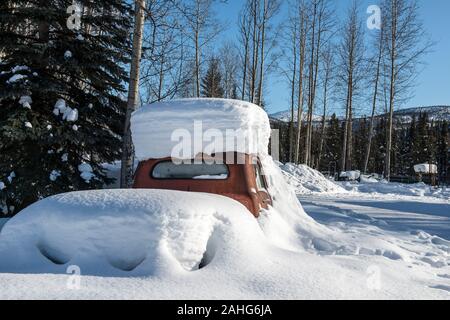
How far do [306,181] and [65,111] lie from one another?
11.8 m

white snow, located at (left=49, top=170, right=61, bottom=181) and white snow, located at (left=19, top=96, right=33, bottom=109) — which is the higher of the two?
white snow, located at (left=19, top=96, right=33, bottom=109)

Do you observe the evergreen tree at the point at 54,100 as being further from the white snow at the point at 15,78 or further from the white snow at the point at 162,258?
the white snow at the point at 162,258

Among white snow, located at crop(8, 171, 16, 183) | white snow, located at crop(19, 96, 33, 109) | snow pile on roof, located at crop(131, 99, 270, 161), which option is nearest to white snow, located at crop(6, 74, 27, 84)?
white snow, located at crop(19, 96, 33, 109)

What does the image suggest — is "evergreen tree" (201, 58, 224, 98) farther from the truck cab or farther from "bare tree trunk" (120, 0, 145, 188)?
the truck cab

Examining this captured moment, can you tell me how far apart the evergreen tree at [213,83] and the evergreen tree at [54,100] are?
78.6ft

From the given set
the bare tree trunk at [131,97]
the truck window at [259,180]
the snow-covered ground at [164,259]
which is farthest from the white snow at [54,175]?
the snow-covered ground at [164,259]

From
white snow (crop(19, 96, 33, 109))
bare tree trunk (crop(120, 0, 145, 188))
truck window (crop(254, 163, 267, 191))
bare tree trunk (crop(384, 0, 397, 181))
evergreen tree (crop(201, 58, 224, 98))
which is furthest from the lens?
evergreen tree (crop(201, 58, 224, 98))

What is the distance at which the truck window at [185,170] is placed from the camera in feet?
12.9

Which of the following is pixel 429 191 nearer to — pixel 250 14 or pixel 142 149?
pixel 250 14

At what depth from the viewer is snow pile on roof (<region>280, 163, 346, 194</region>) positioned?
15.4 metres

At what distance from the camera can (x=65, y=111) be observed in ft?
22.5

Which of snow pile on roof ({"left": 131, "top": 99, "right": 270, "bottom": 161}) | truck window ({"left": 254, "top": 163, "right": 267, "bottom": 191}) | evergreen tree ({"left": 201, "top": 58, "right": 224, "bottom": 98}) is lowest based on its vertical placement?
truck window ({"left": 254, "top": 163, "right": 267, "bottom": 191})
